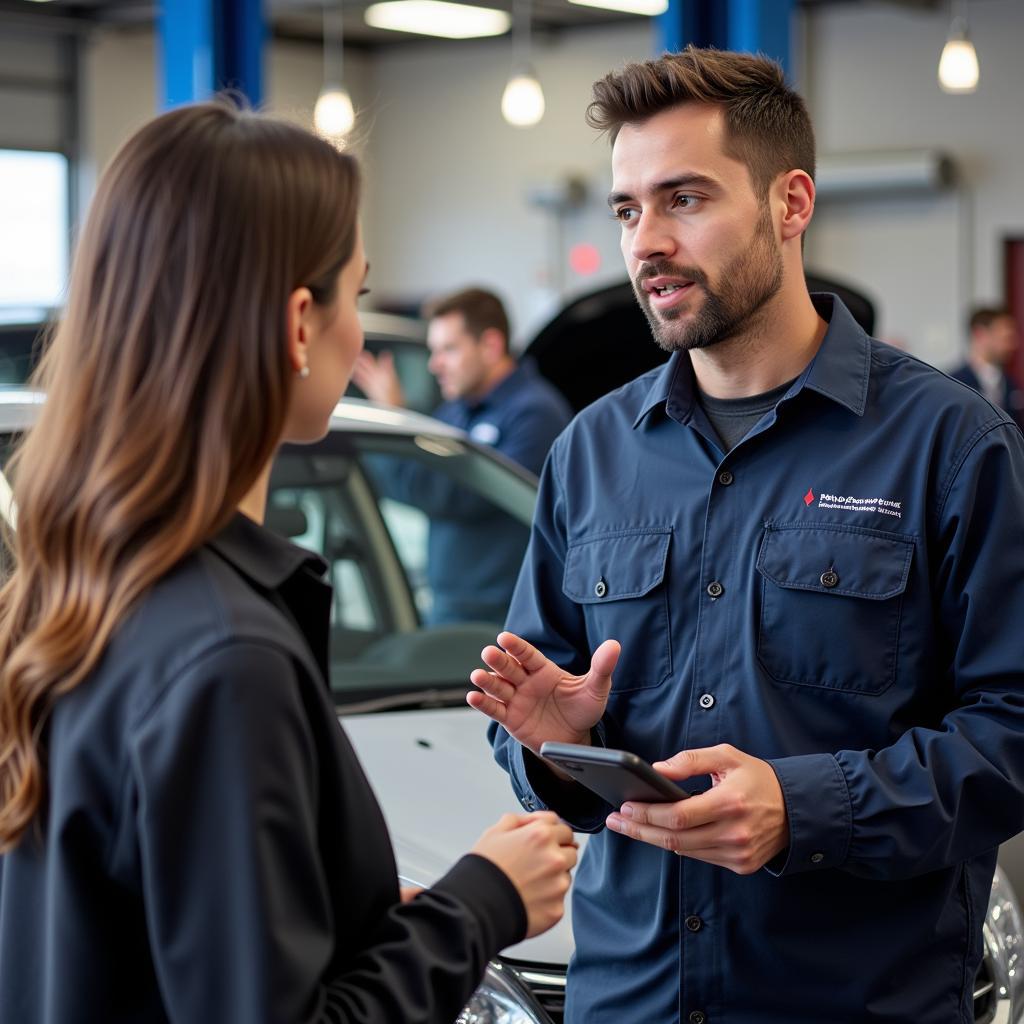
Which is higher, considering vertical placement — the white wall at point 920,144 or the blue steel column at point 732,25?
the white wall at point 920,144

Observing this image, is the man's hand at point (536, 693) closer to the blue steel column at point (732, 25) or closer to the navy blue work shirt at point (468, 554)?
the navy blue work shirt at point (468, 554)

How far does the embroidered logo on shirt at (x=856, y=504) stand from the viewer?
1798mm

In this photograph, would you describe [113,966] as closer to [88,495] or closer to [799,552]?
[88,495]

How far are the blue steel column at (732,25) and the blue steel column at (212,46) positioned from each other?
1.58 m

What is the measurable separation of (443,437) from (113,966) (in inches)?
102

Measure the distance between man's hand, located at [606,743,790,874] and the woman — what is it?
12.8 inches

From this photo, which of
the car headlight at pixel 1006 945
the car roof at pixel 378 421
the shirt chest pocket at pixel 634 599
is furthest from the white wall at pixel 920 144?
the shirt chest pocket at pixel 634 599

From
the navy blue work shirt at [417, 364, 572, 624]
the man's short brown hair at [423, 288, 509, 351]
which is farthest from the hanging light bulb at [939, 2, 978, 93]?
the navy blue work shirt at [417, 364, 572, 624]

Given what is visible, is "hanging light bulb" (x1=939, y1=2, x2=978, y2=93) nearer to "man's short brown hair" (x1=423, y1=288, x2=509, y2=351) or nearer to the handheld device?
"man's short brown hair" (x1=423, y1=288, x2=509, y2=351)

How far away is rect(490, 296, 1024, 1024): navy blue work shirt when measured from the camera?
1.72 metres

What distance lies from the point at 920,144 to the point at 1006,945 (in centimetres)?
1119

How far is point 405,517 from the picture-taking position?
3.82 m

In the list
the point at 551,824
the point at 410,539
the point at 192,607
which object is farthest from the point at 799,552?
the point at 410,539

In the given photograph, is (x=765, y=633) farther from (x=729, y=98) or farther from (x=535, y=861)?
(x=729, y=98)
